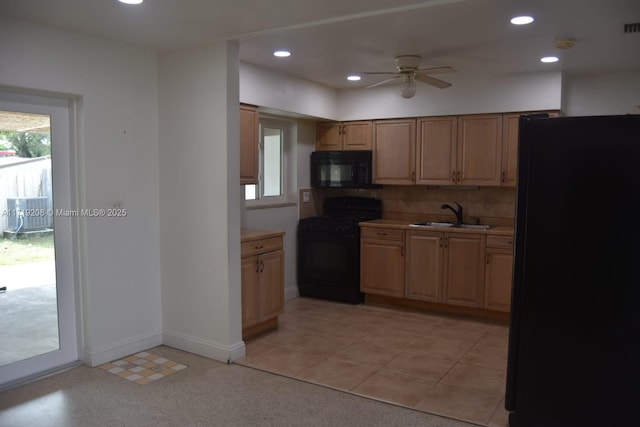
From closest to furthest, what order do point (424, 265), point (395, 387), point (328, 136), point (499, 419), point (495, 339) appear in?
point (499, 419), point (395, 387), point (495, 339), point (424, 265), point (328, 136)

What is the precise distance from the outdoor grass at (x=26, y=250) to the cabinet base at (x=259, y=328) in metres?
1.56

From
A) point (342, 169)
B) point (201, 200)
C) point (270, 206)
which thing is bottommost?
point (270, 206)

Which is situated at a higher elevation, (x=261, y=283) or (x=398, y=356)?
(x=261, y=283)

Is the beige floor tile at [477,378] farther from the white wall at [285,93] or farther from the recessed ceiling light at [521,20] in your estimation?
the white wall at [285,93]

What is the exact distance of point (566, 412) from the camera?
237 cm

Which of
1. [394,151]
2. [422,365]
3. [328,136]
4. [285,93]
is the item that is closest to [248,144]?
[285,93]

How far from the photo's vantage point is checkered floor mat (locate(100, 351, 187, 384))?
352 centimetres

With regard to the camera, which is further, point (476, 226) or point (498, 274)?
point (476, 226)

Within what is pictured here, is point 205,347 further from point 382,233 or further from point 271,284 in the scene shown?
point 382,233

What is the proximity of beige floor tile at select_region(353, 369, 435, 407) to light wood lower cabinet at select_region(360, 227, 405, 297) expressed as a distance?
5.81 feet

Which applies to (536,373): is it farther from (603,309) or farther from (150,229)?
(150,229)

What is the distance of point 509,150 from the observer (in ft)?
16.4

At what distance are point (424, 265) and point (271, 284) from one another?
1637 millimetres

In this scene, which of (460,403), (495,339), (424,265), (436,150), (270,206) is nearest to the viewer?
(460,403)
